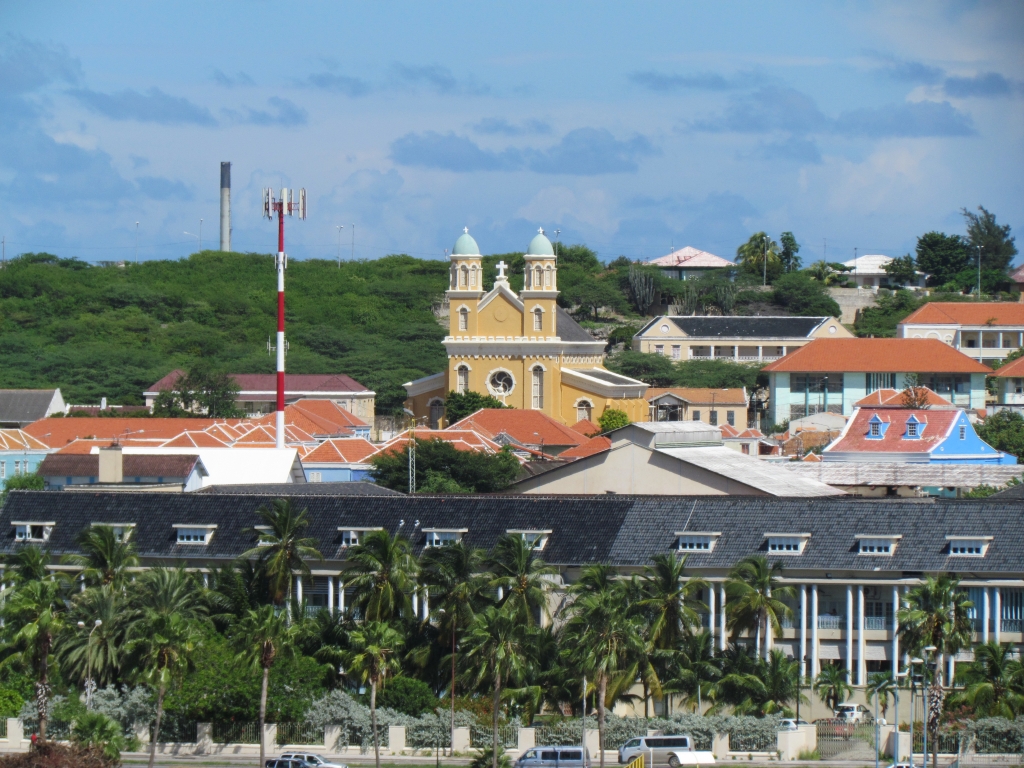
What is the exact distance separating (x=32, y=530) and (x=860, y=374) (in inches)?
2331

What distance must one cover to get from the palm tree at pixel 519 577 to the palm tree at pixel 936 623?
7054mm

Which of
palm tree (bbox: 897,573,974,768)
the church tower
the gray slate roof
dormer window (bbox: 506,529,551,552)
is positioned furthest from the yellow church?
palm tree (bbox: 897,573,974,768)

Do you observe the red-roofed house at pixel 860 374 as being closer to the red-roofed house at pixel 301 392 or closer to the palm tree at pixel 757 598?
the red-roofed house at pixel 301 392

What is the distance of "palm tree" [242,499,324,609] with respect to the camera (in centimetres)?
4116

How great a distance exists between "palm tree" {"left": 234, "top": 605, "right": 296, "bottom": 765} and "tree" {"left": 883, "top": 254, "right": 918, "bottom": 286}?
105551 millimetres

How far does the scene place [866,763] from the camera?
35.9m

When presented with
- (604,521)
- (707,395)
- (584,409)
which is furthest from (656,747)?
(707,395)

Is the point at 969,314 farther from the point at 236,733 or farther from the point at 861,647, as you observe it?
the point at 236,733

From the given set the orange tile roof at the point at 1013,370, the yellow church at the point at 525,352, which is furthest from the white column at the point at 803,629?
the orange tile roof at the point at 1013,370

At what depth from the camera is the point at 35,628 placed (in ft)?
117

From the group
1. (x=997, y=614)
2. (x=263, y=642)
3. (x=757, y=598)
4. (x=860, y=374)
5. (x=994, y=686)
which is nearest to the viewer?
(x=263, y=642)

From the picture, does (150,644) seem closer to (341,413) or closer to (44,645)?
(44,645)

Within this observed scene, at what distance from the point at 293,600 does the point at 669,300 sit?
9448 cm

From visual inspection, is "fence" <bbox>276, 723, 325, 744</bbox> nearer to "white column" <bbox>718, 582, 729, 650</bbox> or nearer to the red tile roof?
"white column" <bbox>718, 582, 729, 650</bbox>
